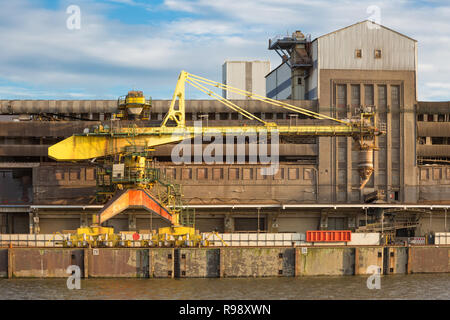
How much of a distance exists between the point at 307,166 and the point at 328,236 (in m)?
16.1

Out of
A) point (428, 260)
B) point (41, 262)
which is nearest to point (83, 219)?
point (41, 262)

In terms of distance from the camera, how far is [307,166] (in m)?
72.9

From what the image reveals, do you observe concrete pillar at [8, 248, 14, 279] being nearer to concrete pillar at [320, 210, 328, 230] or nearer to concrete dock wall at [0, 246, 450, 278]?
concrete dock wall at [0, 246, 450, 278]

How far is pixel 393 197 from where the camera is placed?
74.4 meters

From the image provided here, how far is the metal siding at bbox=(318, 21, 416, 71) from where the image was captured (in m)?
75.0

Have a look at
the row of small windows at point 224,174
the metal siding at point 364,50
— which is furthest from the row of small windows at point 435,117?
the row of small windows at point 224,174

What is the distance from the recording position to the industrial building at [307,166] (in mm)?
70125

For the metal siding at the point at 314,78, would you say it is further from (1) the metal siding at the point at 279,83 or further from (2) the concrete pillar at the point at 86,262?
(2) the concrete pillar at the point at 86,262

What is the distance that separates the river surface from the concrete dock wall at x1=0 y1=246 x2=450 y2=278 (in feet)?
3.85

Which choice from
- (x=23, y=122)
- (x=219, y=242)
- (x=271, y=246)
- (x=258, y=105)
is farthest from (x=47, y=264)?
(x=258, y=105)

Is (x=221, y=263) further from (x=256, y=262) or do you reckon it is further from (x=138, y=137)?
(x=138, y=137)

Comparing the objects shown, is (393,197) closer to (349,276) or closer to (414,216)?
(414,216)

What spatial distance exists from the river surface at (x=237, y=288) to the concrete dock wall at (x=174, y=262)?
117cm

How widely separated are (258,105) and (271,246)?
76.1 ft
